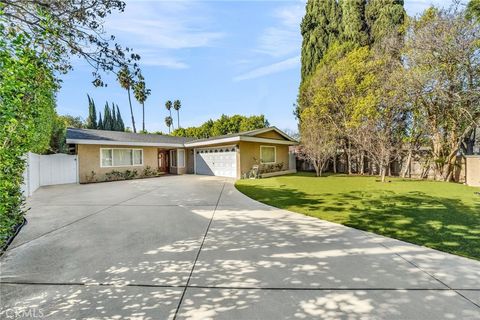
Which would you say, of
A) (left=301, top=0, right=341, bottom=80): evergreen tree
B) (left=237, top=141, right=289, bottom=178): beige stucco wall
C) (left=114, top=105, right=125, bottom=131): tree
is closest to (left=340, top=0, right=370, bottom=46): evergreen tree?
(left=301, top=0, right=341, bottom=80): evergreen tree

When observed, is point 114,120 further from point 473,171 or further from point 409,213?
point 473,171

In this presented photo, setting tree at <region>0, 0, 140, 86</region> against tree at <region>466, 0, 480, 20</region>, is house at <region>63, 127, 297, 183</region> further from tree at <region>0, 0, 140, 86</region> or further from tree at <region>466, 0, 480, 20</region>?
tree at <region>466, 0, 480, 20</region>

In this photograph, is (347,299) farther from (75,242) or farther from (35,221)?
(35,221)

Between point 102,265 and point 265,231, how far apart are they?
304cm

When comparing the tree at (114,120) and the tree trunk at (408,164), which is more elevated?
the tree at (114,120)

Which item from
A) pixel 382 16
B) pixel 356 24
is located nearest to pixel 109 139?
pixel 356 24

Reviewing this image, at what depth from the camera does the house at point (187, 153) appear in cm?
1539

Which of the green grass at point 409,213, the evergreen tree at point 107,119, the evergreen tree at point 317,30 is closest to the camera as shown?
the green grass at point 409,213

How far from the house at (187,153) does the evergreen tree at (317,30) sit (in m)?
10.3

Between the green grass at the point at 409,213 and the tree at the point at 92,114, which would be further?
the tree at the point at 92,114

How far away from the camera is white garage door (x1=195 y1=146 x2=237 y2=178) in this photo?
17047 millimetres

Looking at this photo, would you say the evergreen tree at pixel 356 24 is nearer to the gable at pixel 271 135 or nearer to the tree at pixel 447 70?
the tree at pixel 447 70

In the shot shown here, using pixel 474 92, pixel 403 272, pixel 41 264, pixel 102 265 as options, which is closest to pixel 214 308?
pixel 102 265

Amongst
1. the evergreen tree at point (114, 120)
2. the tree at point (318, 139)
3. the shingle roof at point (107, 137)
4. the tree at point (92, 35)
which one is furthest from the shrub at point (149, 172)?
the evergreen tree at point (114, 120)
